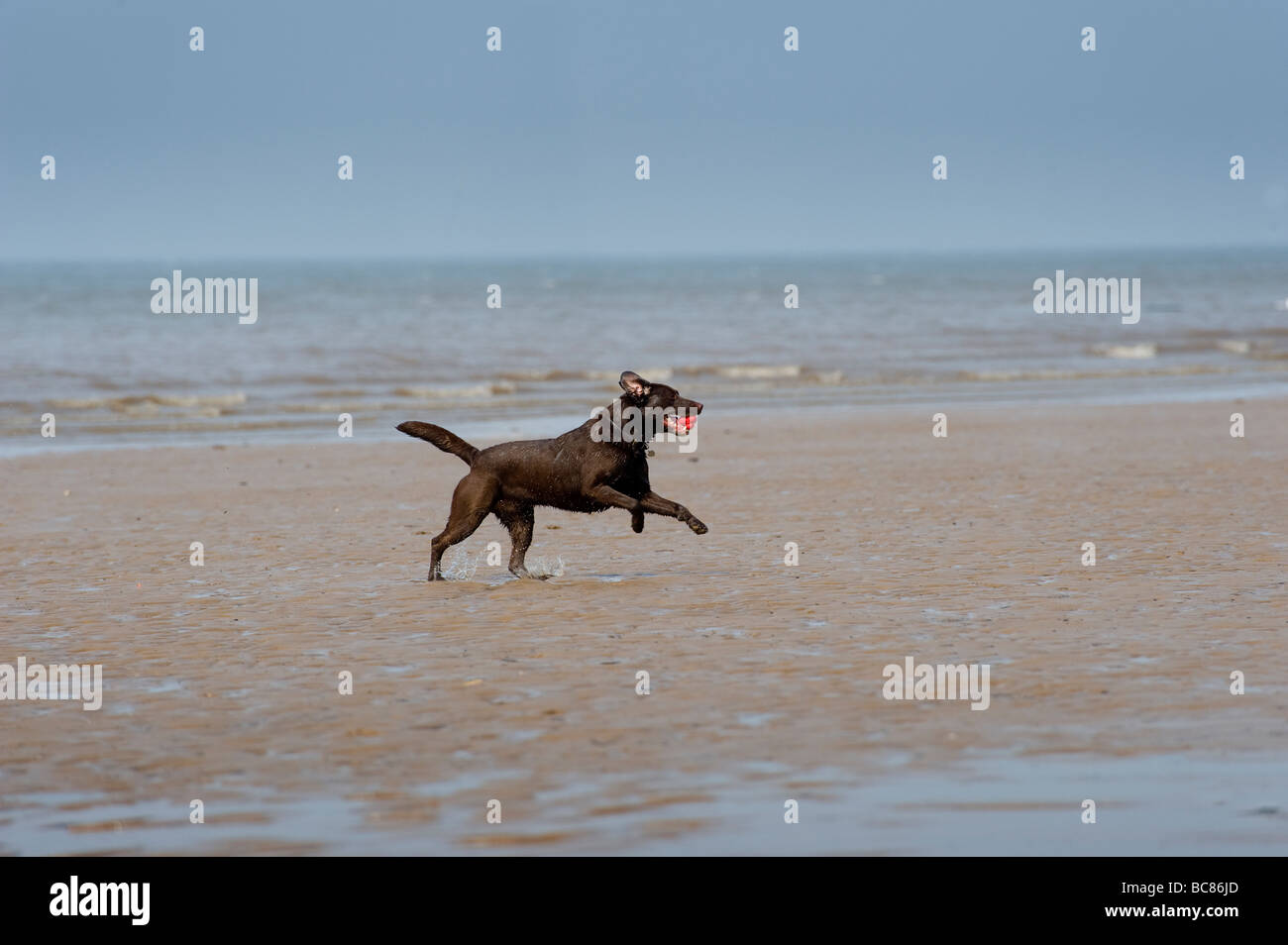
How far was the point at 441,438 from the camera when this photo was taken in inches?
411

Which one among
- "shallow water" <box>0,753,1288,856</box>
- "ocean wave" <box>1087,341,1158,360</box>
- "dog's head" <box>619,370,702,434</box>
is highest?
"ocean wave" <box>1087,341,1158,360</box>

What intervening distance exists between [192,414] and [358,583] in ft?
51.9

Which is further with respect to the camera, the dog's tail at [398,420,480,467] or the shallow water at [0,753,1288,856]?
the dog's tail at [398,420,480,467]

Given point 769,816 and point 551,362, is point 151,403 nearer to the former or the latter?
point 551,362

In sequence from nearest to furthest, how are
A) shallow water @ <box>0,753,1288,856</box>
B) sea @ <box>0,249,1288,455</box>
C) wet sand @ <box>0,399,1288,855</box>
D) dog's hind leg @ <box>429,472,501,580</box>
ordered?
shallow water @ <box>0,753,1288,856</box>, wet sand @ <box>0,399,1288,855</box>, dog's hind leg @ <box>429,472,501,580</box>, sea @ <box>0,249,1288,455</box>

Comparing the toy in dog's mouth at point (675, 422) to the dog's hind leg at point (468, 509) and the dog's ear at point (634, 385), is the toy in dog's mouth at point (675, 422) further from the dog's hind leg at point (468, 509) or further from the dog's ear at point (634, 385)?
the dog's hind leg at point (468, 509)

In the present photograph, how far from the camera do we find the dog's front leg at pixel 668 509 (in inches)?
396

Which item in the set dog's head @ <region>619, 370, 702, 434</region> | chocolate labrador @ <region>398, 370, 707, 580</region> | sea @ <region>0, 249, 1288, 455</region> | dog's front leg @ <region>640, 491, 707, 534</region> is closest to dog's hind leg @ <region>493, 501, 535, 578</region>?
chocolate labrador @ <region>398, 370, 707, 580</region>

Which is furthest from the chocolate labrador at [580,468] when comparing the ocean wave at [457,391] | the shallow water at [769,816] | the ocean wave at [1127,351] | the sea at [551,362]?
the ocean wave at [1127,351]

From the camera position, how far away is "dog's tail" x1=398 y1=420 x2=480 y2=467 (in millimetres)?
10312

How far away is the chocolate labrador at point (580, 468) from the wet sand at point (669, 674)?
471 millimetres

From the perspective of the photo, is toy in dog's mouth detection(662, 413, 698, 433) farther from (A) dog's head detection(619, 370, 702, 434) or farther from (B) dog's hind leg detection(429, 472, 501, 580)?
(B) dog's hind leg detection(429, 472, 501, 580)

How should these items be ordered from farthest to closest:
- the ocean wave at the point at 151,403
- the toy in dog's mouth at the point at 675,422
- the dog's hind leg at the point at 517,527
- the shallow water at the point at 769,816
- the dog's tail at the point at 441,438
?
the ocean wave at the point at 151,403 → the dog's hind leg at the point at 517,527 → the dog's tail at the point at 441,438 → the toy in dog's mouth at the point at 675,422 → the shallow water at the point at 769,816
